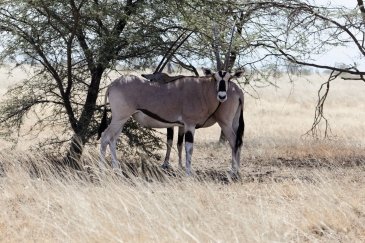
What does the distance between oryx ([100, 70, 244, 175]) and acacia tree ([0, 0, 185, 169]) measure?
54cm

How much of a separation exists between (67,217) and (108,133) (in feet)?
15.8

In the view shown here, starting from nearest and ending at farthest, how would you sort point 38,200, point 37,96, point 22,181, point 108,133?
point 38,200 < point 22,181 < point 108,133 < point 37,96

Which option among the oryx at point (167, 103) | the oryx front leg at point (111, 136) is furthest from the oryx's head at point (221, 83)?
the oryx front leg at point (111, 136)

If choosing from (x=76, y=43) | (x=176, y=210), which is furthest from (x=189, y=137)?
(x=176, y=210)

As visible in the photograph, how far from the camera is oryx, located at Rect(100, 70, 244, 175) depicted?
10.6m

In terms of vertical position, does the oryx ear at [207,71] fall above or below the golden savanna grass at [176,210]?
above

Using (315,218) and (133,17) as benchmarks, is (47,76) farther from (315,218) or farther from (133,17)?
(315,218)

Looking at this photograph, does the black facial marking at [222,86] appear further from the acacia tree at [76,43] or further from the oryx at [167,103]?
the acacia tree at [76,43]

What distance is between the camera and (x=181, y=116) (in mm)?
10883

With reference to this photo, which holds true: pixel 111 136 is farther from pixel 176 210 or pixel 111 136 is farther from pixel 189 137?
pixel 176 210

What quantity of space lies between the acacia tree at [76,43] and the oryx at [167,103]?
21.4 inches

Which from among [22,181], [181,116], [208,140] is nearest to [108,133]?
[181,116]

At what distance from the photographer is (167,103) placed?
10.8 metres

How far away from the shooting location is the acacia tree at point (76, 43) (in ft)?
35.6
